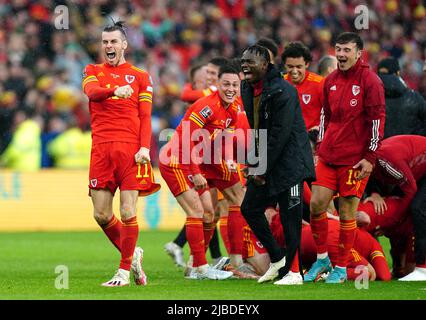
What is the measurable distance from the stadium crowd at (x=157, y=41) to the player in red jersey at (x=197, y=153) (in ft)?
29.2

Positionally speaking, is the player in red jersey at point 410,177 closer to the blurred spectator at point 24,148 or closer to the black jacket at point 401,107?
the black jacket at point 401,107

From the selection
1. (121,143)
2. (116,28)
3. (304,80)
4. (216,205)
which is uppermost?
(116,28)

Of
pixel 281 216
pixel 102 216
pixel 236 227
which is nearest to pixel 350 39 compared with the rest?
pixel 281 216

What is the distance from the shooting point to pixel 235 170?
1152 centimetres

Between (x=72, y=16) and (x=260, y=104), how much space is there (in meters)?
13.6

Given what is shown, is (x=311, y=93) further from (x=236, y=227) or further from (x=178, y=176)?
(x=178, y=176)

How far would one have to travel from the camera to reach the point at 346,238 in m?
10.1

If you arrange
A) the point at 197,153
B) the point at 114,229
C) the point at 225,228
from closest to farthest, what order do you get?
the point at 114,229 → the point at 197,153 → the point at 225,228

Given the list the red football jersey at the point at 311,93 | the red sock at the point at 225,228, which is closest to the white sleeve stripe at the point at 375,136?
the red football jersey at the point at 311,93

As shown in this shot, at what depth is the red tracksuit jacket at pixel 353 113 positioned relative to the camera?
9969 mm

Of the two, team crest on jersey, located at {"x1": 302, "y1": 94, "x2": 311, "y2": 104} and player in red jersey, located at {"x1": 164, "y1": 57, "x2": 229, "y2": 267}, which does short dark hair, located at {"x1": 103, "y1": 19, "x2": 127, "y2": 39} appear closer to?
player in red jersey, located at {"x1": 164, "y1": 57, "x2": 229, "y2": 267}

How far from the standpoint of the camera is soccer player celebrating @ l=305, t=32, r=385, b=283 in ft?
32.9

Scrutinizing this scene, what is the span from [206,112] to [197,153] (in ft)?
1.66

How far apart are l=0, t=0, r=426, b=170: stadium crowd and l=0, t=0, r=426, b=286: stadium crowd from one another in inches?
1.2
